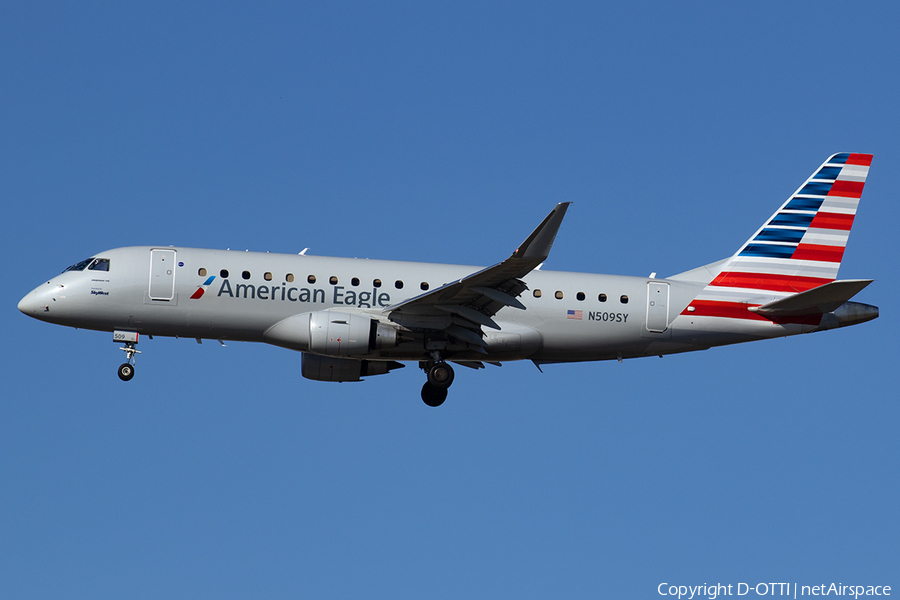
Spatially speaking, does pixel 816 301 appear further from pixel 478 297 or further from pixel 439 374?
pixel 439 374

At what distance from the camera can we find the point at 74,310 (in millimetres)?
31141

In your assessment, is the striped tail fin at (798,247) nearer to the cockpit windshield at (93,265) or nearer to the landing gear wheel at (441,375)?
the landing gear wheel at (441,375)

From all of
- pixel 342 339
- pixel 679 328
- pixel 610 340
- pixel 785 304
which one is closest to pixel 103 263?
pixel 342 339

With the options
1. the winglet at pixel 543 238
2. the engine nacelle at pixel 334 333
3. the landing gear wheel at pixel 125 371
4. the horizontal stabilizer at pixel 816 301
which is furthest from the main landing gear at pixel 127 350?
the horizontal stabilizer at pixel 816 301

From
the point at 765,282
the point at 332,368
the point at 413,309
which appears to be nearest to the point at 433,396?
the point at 332,368

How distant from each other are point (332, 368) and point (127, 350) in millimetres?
6288

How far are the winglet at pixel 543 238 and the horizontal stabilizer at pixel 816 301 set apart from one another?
9134 mm

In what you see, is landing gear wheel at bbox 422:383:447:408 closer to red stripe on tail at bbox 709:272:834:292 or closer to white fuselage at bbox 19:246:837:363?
white fuselage at bbox 19:246:837:363

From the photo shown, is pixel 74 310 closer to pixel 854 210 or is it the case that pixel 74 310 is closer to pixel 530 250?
pixel 530 250

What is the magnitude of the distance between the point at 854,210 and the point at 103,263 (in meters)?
24.6

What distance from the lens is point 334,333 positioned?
1180 inches

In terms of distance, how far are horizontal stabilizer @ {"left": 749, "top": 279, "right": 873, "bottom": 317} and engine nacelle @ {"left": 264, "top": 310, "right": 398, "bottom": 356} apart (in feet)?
38.7

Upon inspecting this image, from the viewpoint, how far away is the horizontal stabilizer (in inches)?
1192

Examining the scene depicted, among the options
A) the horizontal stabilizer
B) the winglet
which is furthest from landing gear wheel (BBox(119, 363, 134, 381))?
the horizontal stabilizer
